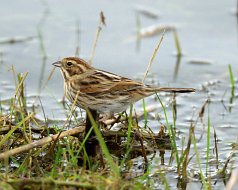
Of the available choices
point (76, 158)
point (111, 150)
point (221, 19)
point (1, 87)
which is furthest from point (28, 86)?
point (221, 19)

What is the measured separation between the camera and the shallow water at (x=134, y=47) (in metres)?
10.2

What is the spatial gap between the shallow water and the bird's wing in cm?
147

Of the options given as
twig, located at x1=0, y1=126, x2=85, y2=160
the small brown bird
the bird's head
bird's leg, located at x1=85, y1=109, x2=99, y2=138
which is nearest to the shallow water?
the bird's head

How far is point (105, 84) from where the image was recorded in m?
7.86

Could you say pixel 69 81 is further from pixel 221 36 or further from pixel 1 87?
pixel 221 36

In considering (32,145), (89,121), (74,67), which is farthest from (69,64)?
(32,145)

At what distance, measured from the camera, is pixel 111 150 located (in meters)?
7.97

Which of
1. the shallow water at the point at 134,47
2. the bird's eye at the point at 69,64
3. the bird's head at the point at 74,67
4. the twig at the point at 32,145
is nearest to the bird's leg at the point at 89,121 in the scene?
the twig at the point at 32,145

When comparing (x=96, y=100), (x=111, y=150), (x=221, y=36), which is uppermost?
(x=221, y=36)

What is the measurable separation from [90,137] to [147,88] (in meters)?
0.83

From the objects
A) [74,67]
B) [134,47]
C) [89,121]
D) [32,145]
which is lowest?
[32,145]

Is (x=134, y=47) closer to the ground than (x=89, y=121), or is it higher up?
higher up

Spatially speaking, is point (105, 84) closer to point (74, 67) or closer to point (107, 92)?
point (107, 92)

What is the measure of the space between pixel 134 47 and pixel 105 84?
4.66 metres
